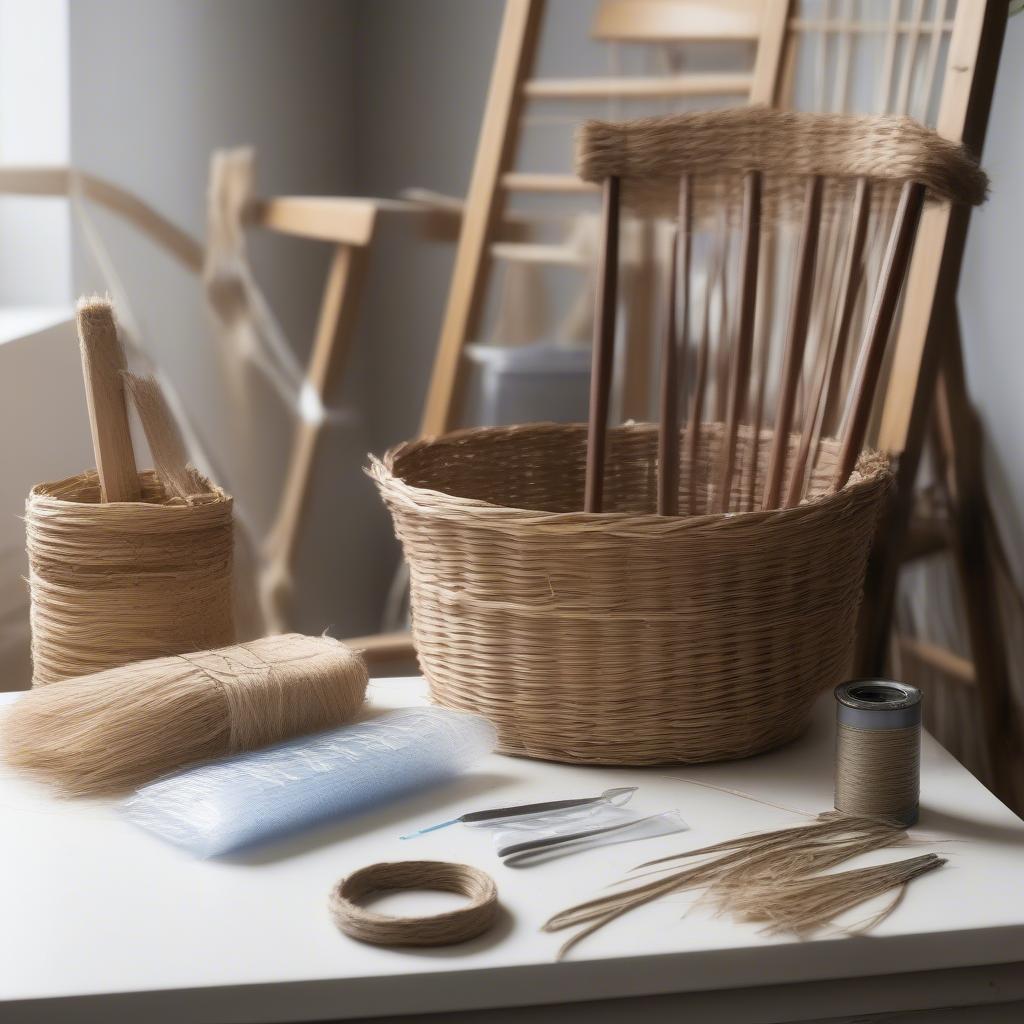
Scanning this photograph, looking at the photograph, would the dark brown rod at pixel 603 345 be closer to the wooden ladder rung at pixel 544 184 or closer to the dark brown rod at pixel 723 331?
the dark brown rod at pixel 723 331

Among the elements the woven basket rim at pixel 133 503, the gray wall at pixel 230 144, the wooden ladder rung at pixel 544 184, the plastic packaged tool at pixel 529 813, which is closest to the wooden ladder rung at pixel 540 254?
the wooden ladder rung at pixel 544 184

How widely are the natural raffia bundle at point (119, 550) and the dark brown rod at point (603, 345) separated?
30 centimetres

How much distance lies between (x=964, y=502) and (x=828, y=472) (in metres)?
0.48

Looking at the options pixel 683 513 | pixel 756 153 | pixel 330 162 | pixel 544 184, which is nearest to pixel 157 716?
pixel 683 513

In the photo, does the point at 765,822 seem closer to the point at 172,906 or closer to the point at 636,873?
the point at 636,873

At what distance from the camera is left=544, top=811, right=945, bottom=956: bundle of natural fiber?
2.30 ft

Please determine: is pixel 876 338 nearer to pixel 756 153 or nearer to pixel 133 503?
pixel 756 153

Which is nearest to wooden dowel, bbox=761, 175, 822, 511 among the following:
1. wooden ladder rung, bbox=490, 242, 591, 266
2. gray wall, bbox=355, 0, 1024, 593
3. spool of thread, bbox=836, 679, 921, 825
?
spool of thread, bbox=836, 679, 921, 825

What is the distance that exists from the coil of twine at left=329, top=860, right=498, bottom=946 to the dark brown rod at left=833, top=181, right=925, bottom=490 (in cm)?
43

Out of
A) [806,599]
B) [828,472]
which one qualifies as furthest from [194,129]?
[806,599]

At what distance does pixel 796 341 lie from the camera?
1058 millimetres

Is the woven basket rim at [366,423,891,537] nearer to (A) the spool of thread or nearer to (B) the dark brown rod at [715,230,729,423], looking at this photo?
(A) the spool of thread

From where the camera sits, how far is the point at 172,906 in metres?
0.71

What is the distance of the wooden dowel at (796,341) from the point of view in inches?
41.0
